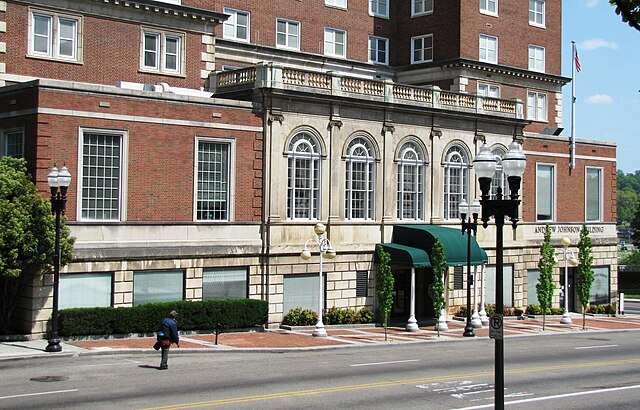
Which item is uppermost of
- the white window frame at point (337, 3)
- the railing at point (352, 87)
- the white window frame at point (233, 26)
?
the white window frame at point (337, 3)

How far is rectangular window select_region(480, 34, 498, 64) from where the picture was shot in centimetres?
5781

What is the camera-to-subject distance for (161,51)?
42.8m

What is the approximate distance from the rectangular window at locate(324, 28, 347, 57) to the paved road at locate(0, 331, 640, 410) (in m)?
25.4

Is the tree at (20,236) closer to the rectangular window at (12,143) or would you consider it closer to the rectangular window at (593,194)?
the rectangular window at (12,143)

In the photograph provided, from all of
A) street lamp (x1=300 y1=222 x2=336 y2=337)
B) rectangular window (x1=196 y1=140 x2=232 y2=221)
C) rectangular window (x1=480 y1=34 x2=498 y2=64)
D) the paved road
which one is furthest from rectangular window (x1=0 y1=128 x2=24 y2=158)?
rectangular window (x1=480 y1=34 x2=498 y2=64)

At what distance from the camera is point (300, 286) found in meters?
41.6

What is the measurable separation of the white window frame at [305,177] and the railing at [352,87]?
8.02 feet

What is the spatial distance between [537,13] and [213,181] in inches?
1224

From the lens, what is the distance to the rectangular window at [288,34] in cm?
5303

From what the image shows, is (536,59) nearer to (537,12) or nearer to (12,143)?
(537,12)

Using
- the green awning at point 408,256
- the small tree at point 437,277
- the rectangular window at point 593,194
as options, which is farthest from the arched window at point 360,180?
the rectangular window at point 593,194

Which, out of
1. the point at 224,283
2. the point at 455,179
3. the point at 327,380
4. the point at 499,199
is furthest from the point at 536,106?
the point at 499,199

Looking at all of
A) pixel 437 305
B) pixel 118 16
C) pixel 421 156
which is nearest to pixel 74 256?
pixel 118 16

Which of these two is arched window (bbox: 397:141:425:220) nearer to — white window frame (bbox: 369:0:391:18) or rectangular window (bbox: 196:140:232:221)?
rectangular window (bbox: 196:140:232:221)
